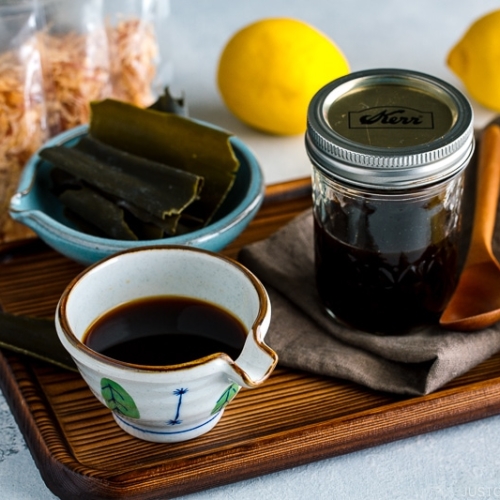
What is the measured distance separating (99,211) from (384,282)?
0.31m

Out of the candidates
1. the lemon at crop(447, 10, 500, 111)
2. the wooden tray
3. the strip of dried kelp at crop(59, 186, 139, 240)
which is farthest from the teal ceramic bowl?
the lemon at crop(447, 10, 500, 111)

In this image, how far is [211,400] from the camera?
0.75 m

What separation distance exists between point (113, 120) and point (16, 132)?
131 mm

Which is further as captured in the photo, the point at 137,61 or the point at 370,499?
the point at 137,61

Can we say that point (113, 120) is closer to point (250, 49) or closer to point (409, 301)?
point (250, 49)

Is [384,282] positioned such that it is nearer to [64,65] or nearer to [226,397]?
[226,397]

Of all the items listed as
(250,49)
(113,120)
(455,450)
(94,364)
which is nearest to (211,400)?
(94,364)

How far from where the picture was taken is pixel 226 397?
766 mm

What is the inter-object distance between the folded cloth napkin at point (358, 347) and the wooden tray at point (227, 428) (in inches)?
0.5

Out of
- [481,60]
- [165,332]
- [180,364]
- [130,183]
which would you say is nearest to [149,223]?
[130,183]

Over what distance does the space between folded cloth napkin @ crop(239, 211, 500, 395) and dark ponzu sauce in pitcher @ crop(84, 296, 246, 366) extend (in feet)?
0.27

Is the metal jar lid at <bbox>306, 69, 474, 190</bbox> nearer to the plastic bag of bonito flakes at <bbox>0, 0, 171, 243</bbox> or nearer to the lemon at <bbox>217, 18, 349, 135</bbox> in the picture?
the lemon at <bbox>217, 18, 349, 135</bbox>

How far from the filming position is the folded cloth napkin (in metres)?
0.83

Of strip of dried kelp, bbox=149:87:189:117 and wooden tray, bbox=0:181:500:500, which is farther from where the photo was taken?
strip of dried kelp, bbox=149:87:189:117
